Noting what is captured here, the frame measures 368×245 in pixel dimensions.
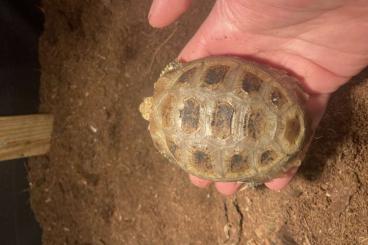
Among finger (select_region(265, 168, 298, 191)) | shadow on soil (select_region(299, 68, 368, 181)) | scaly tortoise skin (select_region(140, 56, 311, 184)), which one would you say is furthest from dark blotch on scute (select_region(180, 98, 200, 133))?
shadow on soil (select_region(299, 68, 368, 181))

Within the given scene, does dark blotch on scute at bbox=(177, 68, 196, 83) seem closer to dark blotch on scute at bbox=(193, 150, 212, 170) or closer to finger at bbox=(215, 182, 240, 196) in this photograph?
dark blotch on scute at bbox=(193, 150, 212, 170)

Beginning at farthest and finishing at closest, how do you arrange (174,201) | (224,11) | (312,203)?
1. (174,201)
2. (312,203)
3. (224,11)

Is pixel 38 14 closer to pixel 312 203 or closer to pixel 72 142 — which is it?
pixel 72 142

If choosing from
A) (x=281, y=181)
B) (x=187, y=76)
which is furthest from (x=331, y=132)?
(x=187, y=76)

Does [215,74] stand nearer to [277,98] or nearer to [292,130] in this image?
[277,98]

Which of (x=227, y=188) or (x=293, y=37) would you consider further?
(x=227, y=188)

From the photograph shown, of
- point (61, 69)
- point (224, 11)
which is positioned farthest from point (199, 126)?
point (61, 69)
